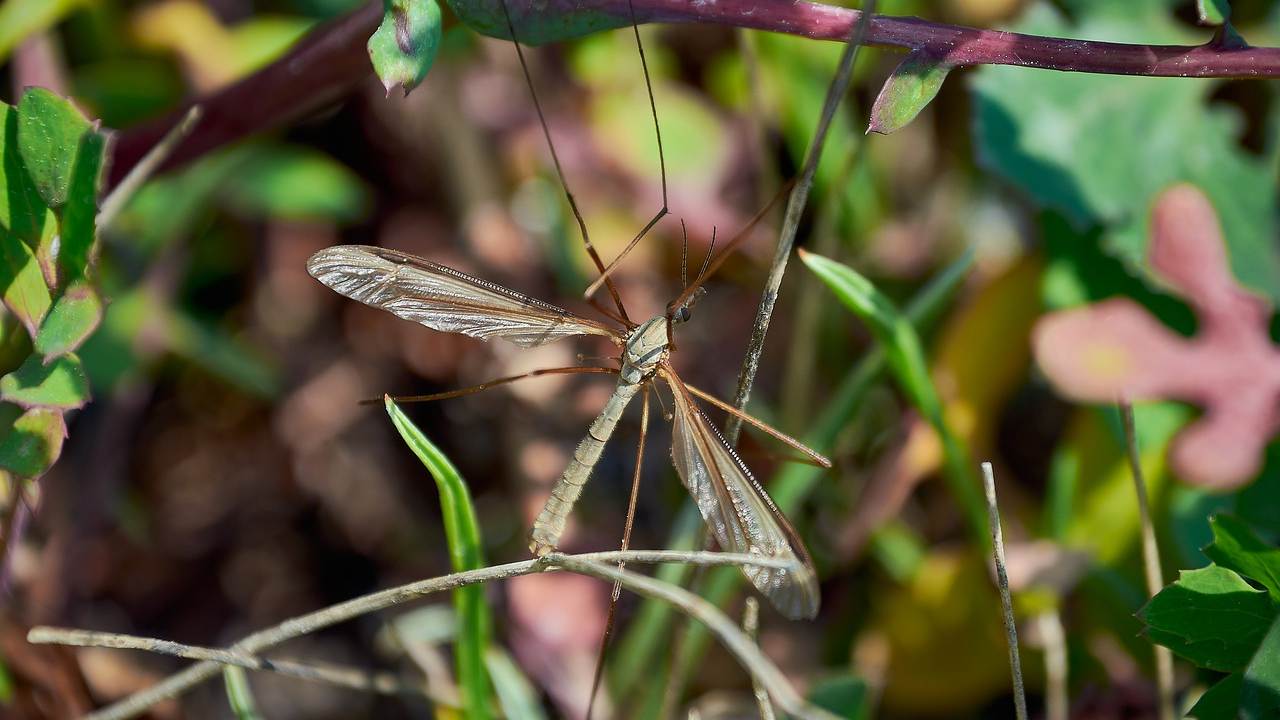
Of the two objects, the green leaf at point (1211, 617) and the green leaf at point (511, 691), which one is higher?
the green leaf at point (1211, 617)

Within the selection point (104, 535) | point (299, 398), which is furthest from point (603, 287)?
point (104, 535)

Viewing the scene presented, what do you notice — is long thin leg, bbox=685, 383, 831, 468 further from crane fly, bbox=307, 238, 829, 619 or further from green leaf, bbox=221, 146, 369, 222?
green leaf, bbox=221, 146, 369, 222

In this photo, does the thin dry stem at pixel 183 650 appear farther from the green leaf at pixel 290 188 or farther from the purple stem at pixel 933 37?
the green leaf at pixel 290 188

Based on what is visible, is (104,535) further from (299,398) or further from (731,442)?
(731,442)

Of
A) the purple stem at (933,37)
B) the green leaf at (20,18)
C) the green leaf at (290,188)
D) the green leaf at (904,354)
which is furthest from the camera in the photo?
the green leaf at (290,188)

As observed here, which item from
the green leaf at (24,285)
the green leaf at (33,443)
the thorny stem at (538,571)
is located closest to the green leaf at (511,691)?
the thorny stem at (538,571)

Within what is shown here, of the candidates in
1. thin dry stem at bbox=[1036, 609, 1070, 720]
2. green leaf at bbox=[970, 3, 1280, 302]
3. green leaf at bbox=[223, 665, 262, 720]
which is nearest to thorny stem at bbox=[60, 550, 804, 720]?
green leaf at bbox=[223, 665, 262, 720]
